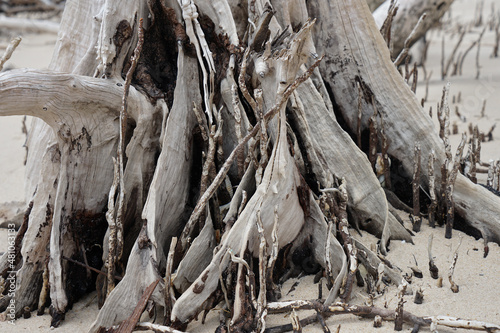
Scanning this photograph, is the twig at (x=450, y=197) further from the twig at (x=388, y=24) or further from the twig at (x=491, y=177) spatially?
the twig at (x=388, y=24)

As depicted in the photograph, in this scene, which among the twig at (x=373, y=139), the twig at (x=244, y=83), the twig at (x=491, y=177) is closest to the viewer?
the twig at (x=244, y=83)

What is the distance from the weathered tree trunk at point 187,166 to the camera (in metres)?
2.30

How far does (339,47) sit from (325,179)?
2.98 feet

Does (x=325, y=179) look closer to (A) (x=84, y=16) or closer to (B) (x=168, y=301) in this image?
(B) (x=168, y=301)

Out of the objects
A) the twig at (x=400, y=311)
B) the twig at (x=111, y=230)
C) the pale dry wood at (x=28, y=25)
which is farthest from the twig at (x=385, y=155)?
the pale dry wood at (x=28, y=25)

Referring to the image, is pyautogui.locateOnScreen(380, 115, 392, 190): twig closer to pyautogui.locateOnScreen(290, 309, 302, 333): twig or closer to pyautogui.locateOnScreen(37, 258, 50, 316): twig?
pyautogui.locateOnScreen(290, 309, 302, 333): twig

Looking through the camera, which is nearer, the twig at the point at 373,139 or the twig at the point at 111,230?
the twig at the point at 111,230

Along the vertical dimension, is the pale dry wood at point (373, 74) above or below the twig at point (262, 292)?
above

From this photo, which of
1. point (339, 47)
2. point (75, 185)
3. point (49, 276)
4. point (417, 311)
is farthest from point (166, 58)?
point (417, 311)

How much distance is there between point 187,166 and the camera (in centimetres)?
267

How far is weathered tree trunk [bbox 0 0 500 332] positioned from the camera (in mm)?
2299

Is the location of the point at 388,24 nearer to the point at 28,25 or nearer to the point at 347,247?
the point at 347,247

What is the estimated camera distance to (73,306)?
2.58 m

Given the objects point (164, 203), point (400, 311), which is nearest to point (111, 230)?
point (164, 203)
